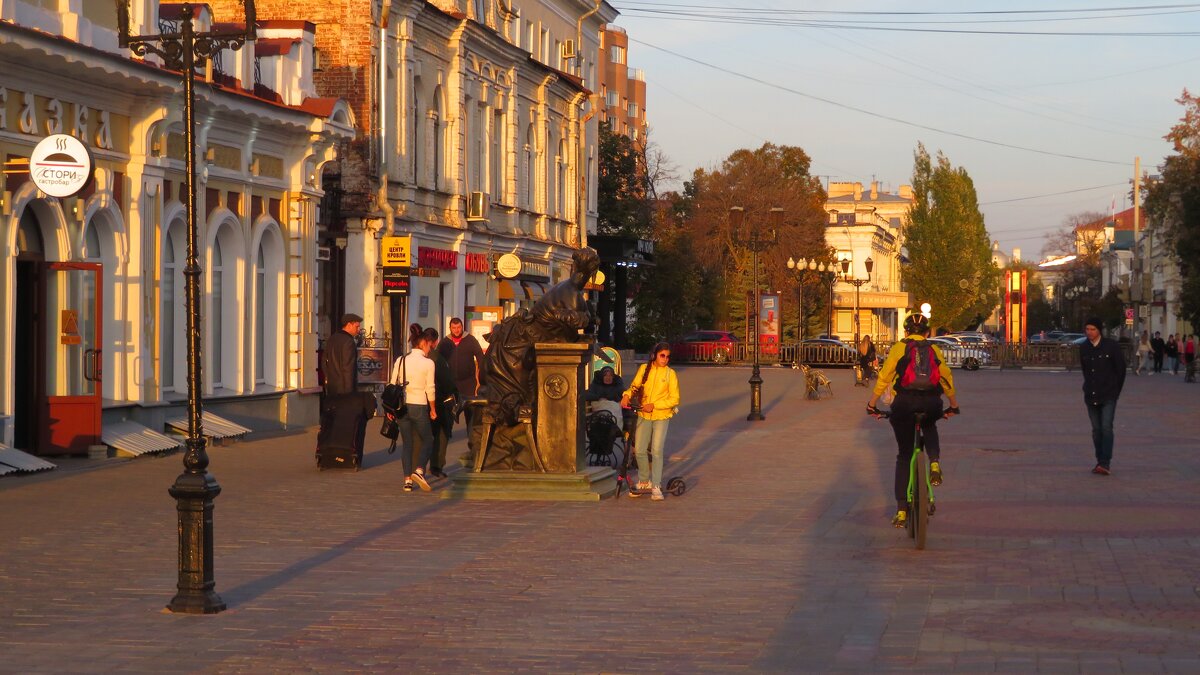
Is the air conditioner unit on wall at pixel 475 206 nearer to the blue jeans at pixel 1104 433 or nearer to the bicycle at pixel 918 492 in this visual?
the blue jeans at pixel 1104 433

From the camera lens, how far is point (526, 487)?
1662cm

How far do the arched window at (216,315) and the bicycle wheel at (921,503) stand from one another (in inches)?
590

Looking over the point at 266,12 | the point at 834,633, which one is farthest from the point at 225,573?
the point at 266,12

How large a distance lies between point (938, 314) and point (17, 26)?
321 feet

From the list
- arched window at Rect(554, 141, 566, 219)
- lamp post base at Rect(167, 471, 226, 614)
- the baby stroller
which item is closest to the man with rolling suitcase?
the baby stroller

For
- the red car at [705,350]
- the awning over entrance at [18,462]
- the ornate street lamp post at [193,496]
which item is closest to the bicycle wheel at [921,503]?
the ornate street lamp post at [193,496]

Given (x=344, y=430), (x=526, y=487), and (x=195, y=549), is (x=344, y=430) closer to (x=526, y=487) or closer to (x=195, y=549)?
(x=526, y=487)

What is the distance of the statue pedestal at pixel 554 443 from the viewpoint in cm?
1662

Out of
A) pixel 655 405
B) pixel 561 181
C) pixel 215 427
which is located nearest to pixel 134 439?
pixel 215 427

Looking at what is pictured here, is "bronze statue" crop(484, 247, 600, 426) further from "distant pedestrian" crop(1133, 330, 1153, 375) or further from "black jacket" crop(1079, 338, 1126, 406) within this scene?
"distant pedestrian" crop(1133, 330, 1153, 375)

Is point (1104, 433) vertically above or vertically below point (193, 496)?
below

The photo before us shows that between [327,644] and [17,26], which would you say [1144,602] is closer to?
[327,644]

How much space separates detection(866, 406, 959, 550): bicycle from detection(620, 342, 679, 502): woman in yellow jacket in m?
3.50

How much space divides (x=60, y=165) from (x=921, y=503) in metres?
11.1
